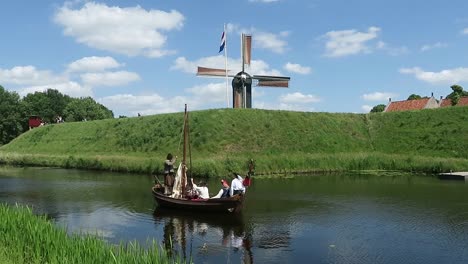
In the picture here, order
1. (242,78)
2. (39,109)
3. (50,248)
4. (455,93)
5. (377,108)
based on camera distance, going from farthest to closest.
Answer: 1. (377,108)
2. (39,109)
3. (455,93)
4. (242,78)
5. (50,248)

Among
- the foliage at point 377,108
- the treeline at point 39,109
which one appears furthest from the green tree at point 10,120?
the foliage at point 377,108

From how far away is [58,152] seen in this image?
240 feet

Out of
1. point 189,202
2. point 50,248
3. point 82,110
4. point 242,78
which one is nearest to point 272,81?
point 242,78

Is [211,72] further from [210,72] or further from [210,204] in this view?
[210,204]

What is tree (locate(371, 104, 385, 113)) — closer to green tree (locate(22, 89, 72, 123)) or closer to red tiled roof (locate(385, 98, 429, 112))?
red tiled roof (locate(385, 98, 429, 112))

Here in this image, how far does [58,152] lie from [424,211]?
61.5 m

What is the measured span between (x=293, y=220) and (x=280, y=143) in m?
34.7

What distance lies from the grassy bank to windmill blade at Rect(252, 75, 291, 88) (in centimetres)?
5770

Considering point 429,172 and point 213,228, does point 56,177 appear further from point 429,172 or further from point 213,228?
point 429,172

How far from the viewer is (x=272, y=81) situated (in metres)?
72.3

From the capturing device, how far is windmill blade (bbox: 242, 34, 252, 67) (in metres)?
69.1

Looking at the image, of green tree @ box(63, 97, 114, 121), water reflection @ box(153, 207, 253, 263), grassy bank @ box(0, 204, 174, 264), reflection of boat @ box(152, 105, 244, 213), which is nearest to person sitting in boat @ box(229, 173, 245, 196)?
reflection of boat @ box(152, 105, 244, 213)

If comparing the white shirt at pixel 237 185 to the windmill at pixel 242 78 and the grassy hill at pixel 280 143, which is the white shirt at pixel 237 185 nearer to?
the grassy hill at pixel 280 143

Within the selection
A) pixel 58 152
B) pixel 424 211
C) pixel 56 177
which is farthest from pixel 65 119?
pixel 424 211
